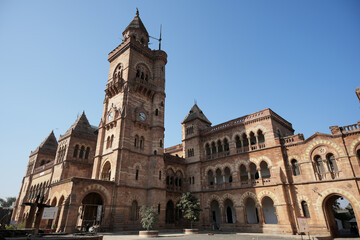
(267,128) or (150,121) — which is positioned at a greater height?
(150,121)

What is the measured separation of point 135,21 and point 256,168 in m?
30.3

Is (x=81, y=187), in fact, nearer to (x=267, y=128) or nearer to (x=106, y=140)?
(x=106, y=140)

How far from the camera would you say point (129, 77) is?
1222 inches

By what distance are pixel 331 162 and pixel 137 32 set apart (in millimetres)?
32261

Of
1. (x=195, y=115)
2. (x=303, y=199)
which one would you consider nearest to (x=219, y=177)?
(x=195, y=115)

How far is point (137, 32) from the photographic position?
3622 centimetres

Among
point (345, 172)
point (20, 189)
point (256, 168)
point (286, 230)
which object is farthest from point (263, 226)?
point (20, 189)

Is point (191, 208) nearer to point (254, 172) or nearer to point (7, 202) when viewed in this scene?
point (254, 172)

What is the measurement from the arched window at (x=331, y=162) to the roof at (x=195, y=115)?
713 inches

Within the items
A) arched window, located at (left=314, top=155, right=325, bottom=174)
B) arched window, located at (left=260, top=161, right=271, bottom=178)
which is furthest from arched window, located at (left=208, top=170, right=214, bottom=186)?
arched window, located at (left=314, top=155, right=325, bottom=174)

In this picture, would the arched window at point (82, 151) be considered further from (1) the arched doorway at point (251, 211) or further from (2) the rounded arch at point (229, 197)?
(1) the arched doorway at point (251, 211)

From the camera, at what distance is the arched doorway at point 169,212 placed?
30.3 meters

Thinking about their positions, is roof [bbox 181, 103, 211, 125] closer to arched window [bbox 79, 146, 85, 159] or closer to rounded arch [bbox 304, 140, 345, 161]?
rounded arch [bbox 304, 140, 345, 161]

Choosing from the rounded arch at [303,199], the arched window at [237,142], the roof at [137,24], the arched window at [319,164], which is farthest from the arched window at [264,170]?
the roof at [137,24]
